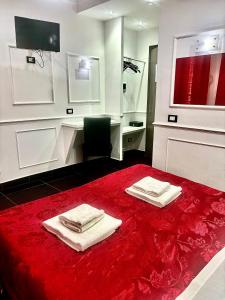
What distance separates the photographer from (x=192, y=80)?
253 centimetres

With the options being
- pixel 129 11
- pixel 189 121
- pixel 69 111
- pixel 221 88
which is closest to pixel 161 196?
pixel 189 121

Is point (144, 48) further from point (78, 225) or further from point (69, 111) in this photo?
point (78, 225)

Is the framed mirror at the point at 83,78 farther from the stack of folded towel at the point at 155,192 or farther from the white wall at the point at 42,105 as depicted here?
the stack of folded towel at the point at 155,192

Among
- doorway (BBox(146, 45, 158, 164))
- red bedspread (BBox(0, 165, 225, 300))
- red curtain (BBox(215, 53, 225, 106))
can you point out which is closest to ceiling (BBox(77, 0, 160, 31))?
doorway (BBox(146, 45, 158, 164))

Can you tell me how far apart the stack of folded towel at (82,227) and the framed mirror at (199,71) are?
1765 millimetres

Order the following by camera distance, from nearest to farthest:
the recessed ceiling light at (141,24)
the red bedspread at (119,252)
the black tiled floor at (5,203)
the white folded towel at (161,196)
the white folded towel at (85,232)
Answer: the red bedspread at (119,252) → the white folded towel at (85,232) → the white folded towel at (161,196) → the black tiled floor at (5,203) → the recessed ceiling light at (141,24)

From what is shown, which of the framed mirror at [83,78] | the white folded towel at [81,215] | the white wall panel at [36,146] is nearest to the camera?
the white folded towel at [81,215]

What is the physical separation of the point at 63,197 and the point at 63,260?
0.65 metres

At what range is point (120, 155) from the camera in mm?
4148

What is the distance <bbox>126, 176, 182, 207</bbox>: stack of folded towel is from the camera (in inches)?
64.1

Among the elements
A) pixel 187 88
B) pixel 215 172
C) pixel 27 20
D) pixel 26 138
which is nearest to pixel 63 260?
pixel 215 172

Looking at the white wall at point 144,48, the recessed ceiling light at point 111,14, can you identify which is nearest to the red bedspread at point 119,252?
the recessed ceiling light at point 111,14

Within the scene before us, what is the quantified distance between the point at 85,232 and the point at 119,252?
8.8 inches

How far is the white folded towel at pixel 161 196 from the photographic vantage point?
1608 mm
